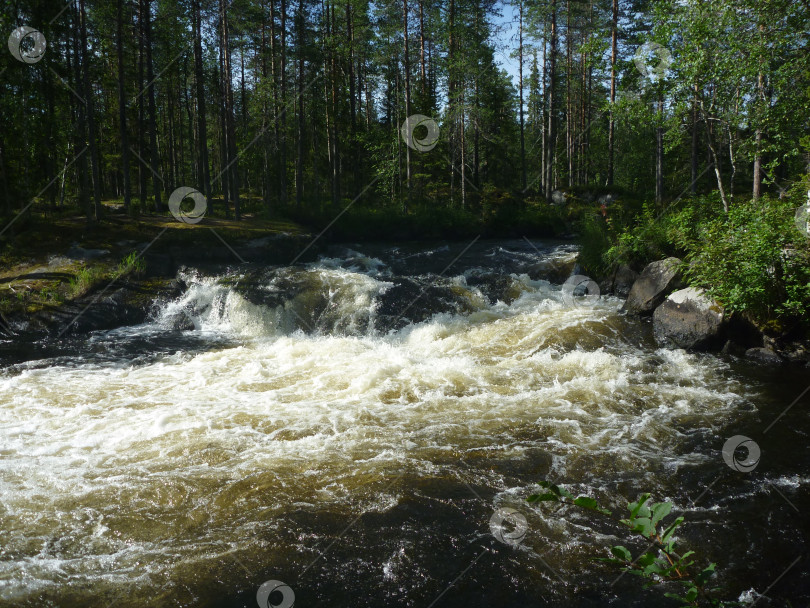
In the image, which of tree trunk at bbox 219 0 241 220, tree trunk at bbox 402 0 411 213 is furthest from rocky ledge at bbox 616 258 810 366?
tree trunk at bbox 219 0 241 220

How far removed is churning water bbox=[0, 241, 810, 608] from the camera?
175 inches

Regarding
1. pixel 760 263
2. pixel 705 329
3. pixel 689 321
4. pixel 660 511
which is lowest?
pixel 705 329

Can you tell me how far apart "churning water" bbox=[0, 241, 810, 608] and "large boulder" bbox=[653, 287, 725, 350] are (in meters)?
0.43

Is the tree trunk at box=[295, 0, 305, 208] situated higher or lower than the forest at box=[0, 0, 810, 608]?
higher

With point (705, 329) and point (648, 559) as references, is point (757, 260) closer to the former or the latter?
point (705, 329)

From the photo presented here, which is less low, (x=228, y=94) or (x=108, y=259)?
(x=228, y=94)

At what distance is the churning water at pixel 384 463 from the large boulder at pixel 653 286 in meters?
0.48

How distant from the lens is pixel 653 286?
1203 centimetres

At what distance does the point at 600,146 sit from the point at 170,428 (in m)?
36.1

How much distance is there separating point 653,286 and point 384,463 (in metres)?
8.39

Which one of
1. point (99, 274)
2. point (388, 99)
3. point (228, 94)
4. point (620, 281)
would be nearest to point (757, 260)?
point (620, 281)

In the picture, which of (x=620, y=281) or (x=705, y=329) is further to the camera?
(x=620, y=281)

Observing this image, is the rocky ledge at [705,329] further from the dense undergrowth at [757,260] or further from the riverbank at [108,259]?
the riverbank at [108,259]

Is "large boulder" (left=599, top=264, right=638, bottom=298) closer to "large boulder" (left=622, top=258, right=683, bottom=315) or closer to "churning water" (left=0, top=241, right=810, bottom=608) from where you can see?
"large boulder" (left=622, top=258, right=683, bottom=315)
